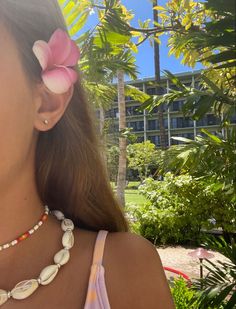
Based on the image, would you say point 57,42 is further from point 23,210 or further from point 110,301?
point 110,301

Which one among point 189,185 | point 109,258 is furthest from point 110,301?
point 189,185

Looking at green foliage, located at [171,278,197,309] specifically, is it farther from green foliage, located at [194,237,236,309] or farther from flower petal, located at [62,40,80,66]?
flower petal, located at [62,40,80,66]

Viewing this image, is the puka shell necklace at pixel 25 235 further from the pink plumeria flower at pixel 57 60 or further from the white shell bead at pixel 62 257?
the pink plumeria flower at pixel 57 60

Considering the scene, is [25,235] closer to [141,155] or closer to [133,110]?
[133,110]

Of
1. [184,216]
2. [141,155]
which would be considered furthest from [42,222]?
[141,155]

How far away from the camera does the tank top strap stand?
0.88m

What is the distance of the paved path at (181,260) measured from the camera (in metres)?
7.01

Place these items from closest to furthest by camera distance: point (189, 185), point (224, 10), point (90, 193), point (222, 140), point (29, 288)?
point (29, 288) → point (90, 193) → point (224, 10) → point (222, 140) → point (189, 185)

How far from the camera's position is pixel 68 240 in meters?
0.93

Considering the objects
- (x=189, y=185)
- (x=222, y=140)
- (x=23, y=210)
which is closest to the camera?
(x=23, y=210)

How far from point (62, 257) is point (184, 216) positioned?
874cm

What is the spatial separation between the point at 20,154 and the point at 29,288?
26cm

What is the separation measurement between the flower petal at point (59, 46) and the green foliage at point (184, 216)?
828 centimetres

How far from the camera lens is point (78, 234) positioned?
3.17 ft
